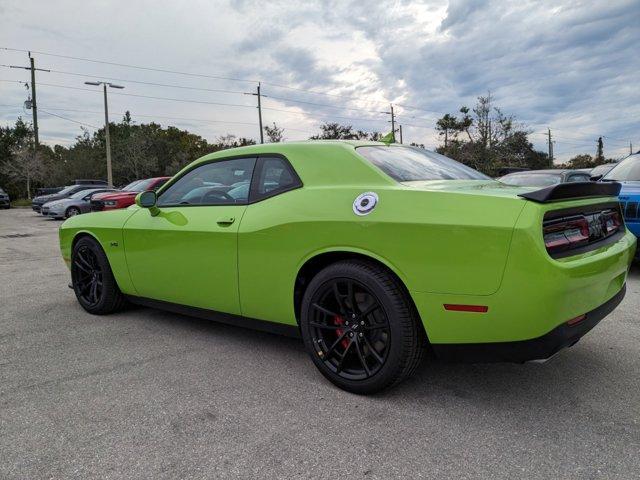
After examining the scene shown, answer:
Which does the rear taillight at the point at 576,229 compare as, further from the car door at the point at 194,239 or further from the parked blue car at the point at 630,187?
the parked blue car at the point at 630,187

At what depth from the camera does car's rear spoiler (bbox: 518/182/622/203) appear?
219 centimetres

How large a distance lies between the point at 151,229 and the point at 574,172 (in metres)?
8.49

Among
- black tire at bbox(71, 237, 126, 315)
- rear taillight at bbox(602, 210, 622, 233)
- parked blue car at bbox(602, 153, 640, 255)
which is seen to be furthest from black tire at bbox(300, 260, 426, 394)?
parked blue car at bbox(602, 153, 640, 255)

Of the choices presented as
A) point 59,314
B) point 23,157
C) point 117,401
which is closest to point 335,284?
point 117,401

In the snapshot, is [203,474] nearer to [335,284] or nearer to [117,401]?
[117,401]

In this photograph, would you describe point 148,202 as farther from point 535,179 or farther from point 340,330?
point 535,179

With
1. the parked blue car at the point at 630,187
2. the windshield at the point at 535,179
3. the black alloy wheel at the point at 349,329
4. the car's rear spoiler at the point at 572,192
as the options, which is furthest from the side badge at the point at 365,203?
the windshield at the point at 535,179

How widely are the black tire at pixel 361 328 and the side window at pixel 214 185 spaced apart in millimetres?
917

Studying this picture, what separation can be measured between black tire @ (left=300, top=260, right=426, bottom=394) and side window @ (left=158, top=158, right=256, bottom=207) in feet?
3.01

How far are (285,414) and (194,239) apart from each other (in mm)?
1441

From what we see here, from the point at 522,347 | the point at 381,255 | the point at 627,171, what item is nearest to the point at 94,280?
the point at 381,255

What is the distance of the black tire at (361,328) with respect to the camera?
8.00 ft

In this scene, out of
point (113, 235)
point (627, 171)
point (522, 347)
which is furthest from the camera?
point (627, 171)

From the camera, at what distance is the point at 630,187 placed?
5699 mm
